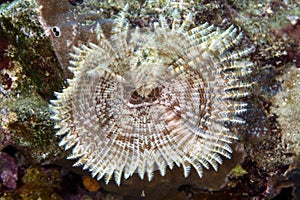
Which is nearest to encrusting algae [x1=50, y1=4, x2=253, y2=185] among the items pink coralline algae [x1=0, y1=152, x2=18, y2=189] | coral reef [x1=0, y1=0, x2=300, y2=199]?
coral reef [x1=0, y1=0, x2=300, y2=199]

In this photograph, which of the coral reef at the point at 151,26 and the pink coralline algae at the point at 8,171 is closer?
the coral reef at the point at 151,26

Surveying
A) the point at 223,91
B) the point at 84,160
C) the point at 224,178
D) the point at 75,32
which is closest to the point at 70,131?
the point at 84,160

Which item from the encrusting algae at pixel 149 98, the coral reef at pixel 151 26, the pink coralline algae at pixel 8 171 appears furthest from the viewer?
the pink coralline algae at pixel 8 171

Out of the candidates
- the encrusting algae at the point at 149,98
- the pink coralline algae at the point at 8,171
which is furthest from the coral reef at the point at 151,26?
the encrusting algae at the point at 149,98

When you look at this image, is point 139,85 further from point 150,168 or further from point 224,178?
point 224,178

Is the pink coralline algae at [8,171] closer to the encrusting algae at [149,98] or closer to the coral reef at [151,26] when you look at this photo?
the coral reef at [151,26]

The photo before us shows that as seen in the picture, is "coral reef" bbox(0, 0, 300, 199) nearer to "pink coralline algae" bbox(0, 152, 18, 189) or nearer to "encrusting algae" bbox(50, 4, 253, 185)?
"pink coralline algae" bbox(0, 152, 18, 189)
